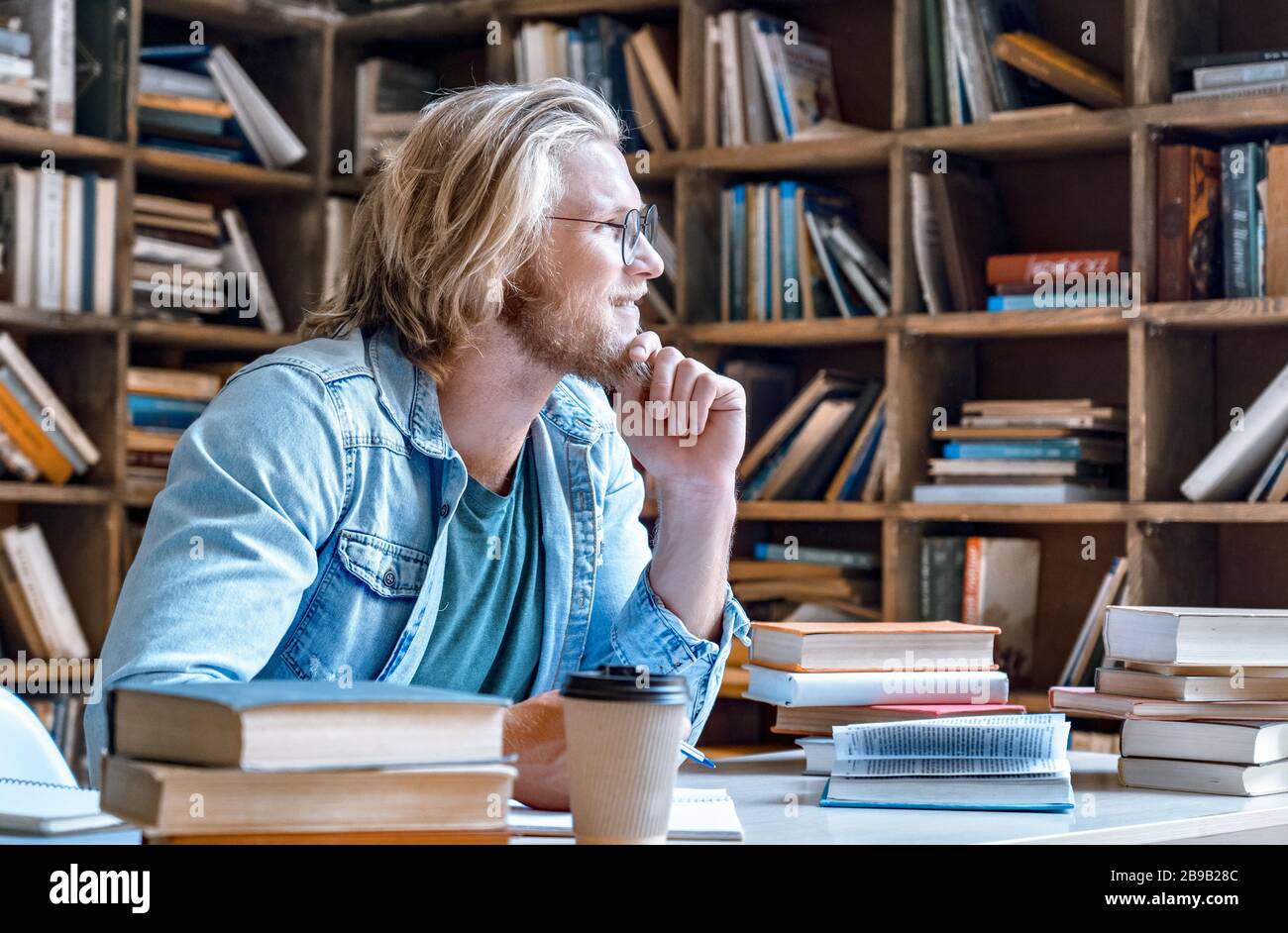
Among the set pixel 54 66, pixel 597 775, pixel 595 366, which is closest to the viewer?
pixel 597 775

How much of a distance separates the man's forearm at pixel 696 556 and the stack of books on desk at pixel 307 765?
2.16 feet

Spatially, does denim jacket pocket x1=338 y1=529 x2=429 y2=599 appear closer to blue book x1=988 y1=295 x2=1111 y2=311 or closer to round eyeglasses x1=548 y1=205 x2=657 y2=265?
round eyeglasses x1=548 y1=205 x2=657 y2=265

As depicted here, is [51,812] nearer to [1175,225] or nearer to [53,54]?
[1175,225]

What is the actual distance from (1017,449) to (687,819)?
1909mm

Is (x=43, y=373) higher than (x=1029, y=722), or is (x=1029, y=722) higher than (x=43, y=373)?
(x=43, y=373)

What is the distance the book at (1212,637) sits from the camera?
4.69 ft

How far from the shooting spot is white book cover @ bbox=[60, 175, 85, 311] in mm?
3104

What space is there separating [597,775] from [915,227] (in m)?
2.19

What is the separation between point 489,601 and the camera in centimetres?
163

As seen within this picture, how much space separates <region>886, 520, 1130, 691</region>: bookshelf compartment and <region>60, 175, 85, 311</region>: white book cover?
1616mm

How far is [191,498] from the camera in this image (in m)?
1.33

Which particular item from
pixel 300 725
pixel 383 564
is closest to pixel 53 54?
pixel 383 564
